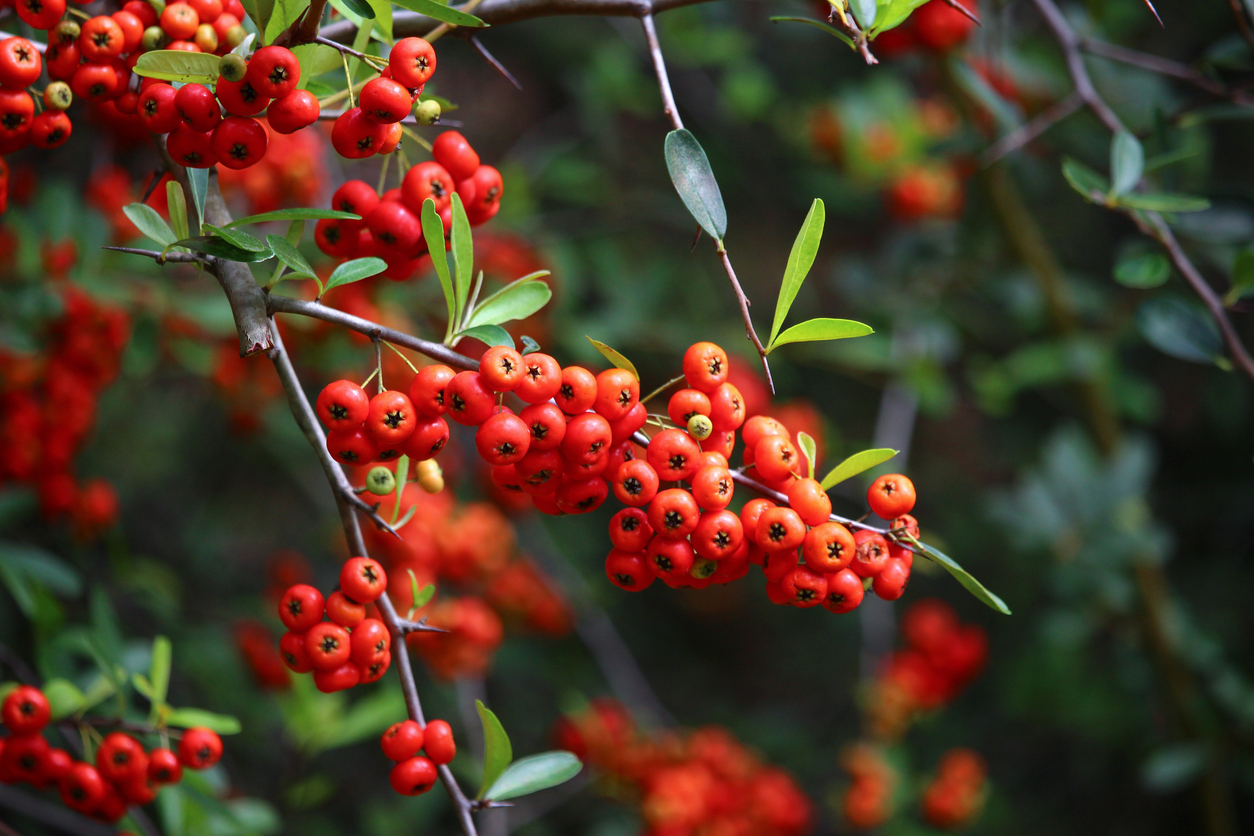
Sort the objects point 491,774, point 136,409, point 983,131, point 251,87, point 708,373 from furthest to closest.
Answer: point 136,409 < point 983,131 < point 491,774 < point 708,373 < point 251,87

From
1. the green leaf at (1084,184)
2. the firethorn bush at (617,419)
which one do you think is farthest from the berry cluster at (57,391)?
the green leaf at (1084,184)

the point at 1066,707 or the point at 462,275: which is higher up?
the point at 462,275

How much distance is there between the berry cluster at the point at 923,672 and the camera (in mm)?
2799

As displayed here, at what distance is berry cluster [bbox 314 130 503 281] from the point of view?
1168 millimetres

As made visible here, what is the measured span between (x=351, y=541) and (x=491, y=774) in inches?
17.4

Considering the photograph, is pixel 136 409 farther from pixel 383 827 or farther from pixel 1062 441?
pixel 1062 441

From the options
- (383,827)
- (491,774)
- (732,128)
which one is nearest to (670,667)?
(383,827)

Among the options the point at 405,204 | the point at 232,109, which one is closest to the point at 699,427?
the point at 405,204

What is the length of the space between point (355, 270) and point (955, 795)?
2.76m

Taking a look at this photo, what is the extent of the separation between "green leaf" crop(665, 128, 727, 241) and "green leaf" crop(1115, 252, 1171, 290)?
2.96ft

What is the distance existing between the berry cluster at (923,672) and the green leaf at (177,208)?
8.54 feet

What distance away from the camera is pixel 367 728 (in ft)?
7.59

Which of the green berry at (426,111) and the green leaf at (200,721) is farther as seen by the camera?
the green leaf at (200,721)

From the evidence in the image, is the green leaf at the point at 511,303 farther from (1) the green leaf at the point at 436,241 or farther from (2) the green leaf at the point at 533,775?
(2) the green leaf at the point at 533,775
